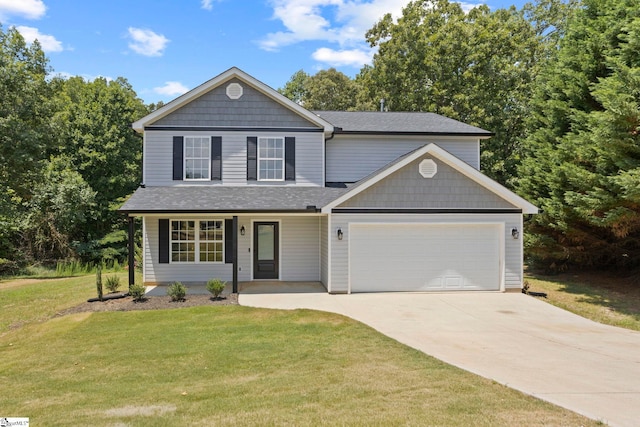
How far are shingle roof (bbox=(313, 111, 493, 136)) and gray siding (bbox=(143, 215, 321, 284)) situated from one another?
3748mm

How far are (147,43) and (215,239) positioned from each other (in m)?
13.0

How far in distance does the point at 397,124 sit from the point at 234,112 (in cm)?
636

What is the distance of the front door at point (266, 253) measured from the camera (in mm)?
14820

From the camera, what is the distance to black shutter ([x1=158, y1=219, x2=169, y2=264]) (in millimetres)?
14195

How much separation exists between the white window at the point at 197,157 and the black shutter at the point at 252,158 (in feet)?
4.45

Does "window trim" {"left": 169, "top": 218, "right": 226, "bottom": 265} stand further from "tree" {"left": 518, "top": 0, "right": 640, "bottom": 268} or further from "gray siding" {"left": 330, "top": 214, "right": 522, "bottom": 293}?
"tree" {"left": 518, "top": 0, "right": 640, "bottom": 268}

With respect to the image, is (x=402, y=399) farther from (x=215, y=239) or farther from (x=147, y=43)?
(x=147, y=43)

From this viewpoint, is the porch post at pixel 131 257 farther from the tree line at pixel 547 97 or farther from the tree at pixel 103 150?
the tree at pixel 103 150

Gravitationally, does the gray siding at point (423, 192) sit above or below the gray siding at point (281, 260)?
above

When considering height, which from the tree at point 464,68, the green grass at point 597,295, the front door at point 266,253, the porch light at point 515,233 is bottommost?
the green grass at point 597,295

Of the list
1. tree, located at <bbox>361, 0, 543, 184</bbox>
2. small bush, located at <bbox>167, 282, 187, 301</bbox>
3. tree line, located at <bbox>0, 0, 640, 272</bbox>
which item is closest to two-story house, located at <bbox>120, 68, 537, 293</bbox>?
small bush, located at <bbox>167, 282, 187, 301</bbox>

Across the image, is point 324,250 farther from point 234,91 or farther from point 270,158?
point 234,91

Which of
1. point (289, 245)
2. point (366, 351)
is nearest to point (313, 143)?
point (289, 245)

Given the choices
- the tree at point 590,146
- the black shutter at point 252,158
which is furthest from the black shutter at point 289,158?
the tree at point 590,146
